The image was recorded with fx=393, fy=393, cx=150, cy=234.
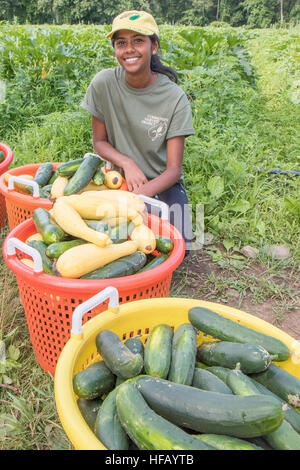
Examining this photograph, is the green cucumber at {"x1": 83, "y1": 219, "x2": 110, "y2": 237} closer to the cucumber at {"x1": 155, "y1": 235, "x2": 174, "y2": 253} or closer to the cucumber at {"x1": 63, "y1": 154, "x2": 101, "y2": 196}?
the cucumber at {"x1": 155, "y1": 235, "x2": 174, "y2": 253}

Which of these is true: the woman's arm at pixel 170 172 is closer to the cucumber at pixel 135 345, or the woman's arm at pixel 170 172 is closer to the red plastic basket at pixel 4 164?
the red plastic basket at pixel 4 164

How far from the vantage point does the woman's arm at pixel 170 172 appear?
2887 mm

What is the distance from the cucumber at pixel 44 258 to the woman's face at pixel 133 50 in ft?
5.02

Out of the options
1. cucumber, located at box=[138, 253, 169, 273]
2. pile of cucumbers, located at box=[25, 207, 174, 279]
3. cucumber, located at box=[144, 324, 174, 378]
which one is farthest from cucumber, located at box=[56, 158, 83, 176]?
cucumber, located at box=[144, 324, 174, 378]

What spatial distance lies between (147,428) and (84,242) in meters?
1.15

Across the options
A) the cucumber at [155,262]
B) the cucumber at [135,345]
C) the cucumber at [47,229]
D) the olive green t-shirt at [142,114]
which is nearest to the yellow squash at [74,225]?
the cucumber at [47,229]

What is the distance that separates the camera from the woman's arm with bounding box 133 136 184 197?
9.47ft

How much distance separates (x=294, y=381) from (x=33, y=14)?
6217 cm

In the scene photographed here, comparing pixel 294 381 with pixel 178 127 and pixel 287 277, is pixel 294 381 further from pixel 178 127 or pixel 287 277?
pixel 178 127

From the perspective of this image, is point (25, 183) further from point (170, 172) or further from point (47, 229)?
point (170, 172)

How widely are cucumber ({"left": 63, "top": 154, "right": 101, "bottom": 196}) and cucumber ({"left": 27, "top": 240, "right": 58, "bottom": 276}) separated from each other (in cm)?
50

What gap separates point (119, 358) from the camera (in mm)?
1415

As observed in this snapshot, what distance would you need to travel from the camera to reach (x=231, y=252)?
348 cm
